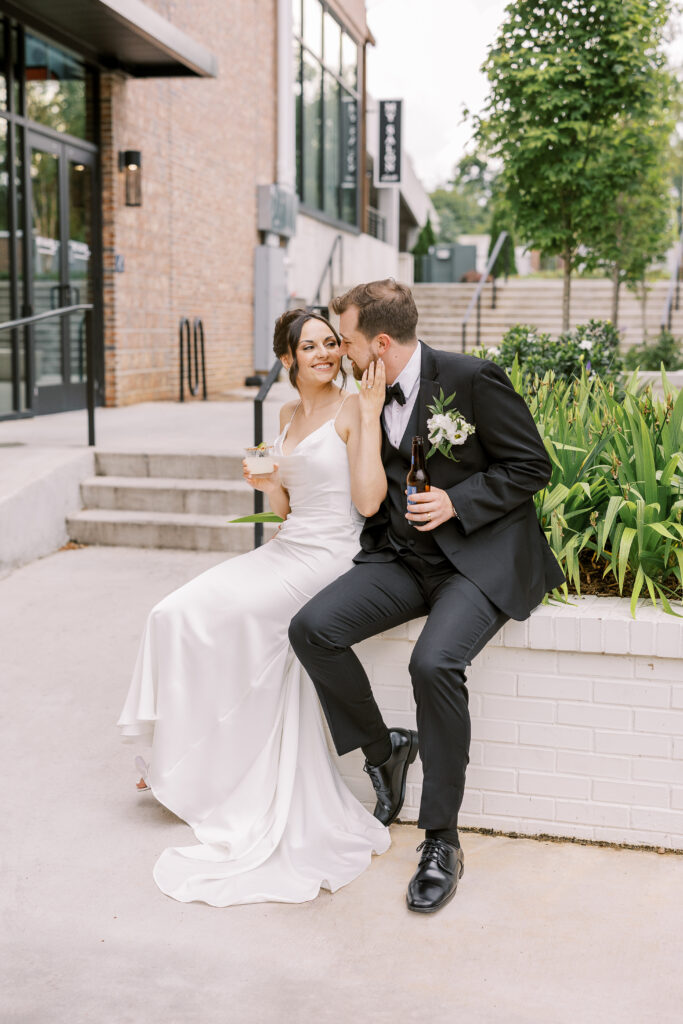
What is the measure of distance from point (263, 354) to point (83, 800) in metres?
14.0

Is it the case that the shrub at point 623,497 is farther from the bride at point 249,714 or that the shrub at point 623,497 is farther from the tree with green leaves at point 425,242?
the tree with green leaves at point 425,242

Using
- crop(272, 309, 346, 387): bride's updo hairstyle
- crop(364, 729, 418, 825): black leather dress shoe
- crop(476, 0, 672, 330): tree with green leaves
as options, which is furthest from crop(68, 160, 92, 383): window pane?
crop(364, 729, 418, 825): black leather dress shoe

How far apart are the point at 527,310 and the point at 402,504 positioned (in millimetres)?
16300

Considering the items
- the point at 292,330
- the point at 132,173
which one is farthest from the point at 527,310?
the point at 292,330

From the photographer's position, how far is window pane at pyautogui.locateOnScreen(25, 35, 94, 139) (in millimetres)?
10688

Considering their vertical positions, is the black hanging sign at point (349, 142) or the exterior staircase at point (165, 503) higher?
the black hanging sign at point (349, 142)

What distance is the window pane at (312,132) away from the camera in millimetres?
19219

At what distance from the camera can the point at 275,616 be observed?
11.3ft

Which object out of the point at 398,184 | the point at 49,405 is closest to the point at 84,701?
the point at 49,405

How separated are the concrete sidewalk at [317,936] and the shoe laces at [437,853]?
10cm

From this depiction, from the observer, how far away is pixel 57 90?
438 inches

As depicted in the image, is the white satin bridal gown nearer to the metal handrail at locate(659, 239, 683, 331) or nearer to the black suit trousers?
the black suit trousers

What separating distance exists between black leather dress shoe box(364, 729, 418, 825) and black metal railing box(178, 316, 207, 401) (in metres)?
10.2

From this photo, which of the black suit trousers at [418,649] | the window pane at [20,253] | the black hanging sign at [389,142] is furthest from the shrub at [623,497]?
the black hanging sign at [389,142]
